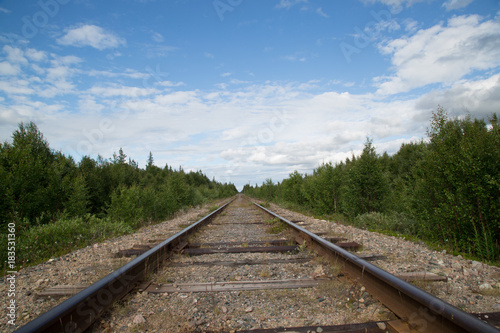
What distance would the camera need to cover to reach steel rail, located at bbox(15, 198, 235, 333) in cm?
176

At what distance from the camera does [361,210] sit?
34.7 ft

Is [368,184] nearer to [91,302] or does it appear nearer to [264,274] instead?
[264,274]

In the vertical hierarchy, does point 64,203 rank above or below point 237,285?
above

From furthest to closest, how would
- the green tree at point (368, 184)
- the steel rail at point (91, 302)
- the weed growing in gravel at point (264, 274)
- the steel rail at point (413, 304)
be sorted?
the green tree at point (368, 184) → the weed growing in gravel at point (264, 274) → the steel rail at point (91, 302) → the steel rail at point (413, 304)

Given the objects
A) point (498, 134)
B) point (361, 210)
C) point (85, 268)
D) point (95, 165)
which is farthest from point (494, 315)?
point (95, 165)

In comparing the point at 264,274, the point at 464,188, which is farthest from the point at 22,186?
the point at 464,188

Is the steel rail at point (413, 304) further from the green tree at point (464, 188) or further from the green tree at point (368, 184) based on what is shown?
the green tree at point (368, 184)

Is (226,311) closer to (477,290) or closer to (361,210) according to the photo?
(477,290)

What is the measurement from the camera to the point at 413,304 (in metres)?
2.02

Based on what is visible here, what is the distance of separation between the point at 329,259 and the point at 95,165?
3179cm

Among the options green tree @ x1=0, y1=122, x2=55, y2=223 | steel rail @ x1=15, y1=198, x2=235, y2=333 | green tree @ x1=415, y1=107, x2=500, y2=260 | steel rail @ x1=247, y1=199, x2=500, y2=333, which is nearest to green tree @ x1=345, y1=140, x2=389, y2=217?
green tree @ x1=415, y1=107, x2=500, y2=260

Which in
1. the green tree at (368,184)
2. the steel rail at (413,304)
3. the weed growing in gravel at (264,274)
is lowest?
the weed growing in gravel at (264,274)

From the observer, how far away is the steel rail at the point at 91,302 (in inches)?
69.1

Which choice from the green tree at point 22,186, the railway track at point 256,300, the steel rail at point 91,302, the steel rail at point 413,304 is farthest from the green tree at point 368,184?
the green tree at point 22,186
